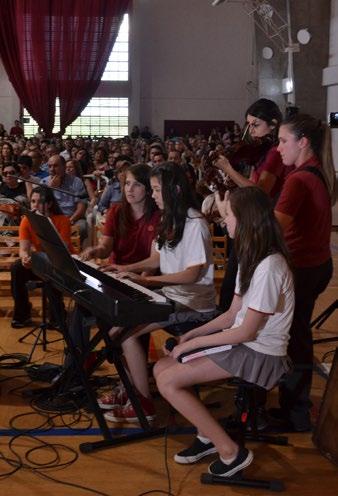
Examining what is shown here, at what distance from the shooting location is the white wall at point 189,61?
75.8 feet

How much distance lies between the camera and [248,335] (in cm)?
309

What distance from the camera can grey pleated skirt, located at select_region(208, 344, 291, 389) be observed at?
3160 mm

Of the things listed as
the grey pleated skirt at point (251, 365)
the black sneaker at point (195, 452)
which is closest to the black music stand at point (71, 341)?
the black sneaker at point (195, 452)

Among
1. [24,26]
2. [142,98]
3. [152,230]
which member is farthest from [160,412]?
[142,98]

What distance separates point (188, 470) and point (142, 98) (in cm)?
2138

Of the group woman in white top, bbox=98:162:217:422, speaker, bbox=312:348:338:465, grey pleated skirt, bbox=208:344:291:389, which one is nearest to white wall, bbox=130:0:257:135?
woman in white top, bbox=98:162:217:422

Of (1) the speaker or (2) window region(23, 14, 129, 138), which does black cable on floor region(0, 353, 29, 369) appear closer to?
(1) the speaker

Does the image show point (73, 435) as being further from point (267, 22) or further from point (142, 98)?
point (142, 98)

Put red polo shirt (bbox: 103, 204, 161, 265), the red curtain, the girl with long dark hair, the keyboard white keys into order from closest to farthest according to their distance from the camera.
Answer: the keyboard white keys, the girl with long dark hair, red polo shirt (bbox: 103, 204, 161, 265), the red curtain

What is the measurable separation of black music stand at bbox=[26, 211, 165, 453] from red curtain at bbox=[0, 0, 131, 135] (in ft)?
55.4

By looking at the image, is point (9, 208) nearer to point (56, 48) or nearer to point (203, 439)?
point (203, 439)

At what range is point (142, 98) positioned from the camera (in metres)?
23.8

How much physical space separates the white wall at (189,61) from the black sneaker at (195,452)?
68.7ft

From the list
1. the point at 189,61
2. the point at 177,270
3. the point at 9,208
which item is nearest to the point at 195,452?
the point at 177,270
